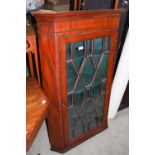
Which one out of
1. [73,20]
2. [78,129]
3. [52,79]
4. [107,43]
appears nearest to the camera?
[73,20]

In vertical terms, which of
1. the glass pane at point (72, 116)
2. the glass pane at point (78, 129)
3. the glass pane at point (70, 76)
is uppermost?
the glass pane at point (70, 76)

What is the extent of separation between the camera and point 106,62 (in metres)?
1.35

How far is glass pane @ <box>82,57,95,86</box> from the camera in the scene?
48.9 inches

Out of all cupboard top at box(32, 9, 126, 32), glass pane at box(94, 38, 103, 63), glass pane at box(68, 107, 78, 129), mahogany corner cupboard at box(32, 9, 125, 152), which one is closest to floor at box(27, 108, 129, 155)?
mahogany corner cupboard at box(32, 9, 125, 152)

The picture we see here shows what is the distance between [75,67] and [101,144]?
2.68ft

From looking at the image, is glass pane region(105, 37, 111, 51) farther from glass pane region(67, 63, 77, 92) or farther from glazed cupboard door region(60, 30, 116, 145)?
glass pane region(67, 63, 77, 92)

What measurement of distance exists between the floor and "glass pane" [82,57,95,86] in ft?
2.00

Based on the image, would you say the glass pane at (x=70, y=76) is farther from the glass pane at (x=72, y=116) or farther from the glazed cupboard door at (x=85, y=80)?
the glass pane at (x=72, y=116)

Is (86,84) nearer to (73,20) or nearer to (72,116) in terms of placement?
(72,116)

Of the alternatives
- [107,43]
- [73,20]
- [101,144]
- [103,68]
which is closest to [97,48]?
[107,43]

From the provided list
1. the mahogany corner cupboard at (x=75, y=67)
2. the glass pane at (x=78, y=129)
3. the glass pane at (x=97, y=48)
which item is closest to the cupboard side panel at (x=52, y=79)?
the mahogany corner cupboard at (x=75, y=67)

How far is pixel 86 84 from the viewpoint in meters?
1.33

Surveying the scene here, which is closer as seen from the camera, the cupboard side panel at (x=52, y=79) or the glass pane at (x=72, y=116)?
the cupboard side panel at (x=52, y=79)

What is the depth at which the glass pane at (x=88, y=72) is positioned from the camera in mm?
1241
